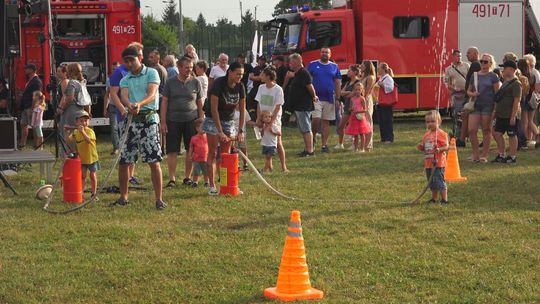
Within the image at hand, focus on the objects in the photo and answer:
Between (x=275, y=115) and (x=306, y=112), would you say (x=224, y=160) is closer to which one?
(x=275, y=115)

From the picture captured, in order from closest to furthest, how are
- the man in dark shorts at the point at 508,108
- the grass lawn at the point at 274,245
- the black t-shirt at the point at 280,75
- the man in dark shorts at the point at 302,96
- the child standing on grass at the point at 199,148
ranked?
the grass lawn at the point at 274,245 < the child standing on grass at the point at 199,148 < the man in dark shorts at the point at 508,108 < the man in dark shorts at the point at 302,96 < the black t-shirt at the point at 280,75

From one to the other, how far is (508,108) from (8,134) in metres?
7.31

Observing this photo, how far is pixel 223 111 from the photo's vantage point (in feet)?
39.9

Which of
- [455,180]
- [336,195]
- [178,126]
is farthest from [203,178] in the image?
[455,180]

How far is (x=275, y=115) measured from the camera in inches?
547

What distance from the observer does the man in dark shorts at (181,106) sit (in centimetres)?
1211

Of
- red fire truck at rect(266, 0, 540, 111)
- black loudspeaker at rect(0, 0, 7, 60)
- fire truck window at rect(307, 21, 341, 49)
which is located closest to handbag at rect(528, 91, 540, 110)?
red fire truck at rect(266, 0, 540, 111)

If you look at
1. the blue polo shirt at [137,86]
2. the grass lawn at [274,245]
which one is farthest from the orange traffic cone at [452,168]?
the blue polo shirt at [137,86]

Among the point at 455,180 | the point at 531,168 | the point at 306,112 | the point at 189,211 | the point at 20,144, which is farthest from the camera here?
the point at 20,144

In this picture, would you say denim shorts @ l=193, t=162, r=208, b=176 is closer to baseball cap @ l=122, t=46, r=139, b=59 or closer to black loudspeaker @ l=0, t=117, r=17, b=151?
baseball cap @ l=122, t=46, r=139, b=59

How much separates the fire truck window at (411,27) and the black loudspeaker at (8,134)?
12.9 m

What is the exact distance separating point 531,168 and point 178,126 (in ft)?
18.2

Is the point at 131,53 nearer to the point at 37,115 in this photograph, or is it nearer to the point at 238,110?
the point at 238,110

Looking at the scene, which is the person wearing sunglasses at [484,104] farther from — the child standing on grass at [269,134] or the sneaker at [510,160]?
the child standing on grass at [269,134]
